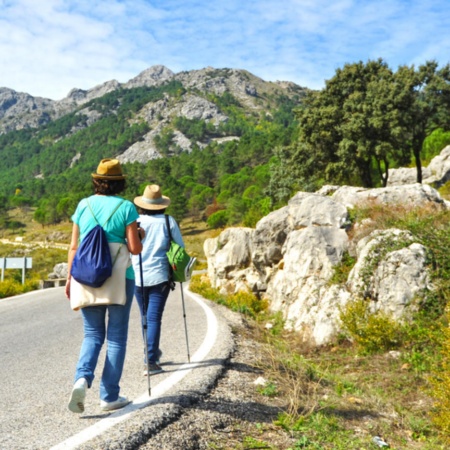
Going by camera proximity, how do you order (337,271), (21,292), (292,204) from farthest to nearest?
(21,292), (292,204), (337,271)

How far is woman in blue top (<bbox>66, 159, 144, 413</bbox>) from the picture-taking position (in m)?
3.78

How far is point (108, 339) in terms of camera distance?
12.9 ft

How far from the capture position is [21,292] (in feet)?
59.3

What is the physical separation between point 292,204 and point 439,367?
8442 millimetres

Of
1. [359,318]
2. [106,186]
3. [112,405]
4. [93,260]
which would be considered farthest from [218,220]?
[93,260]

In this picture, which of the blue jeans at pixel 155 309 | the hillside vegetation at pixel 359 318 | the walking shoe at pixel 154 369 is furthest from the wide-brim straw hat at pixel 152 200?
the hillside vegetation at pixel 359 318

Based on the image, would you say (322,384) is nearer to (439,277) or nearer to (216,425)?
(216,425)

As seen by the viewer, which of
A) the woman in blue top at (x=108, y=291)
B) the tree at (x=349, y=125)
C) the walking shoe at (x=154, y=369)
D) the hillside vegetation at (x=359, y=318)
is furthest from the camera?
the tree at (x=349, y=125)

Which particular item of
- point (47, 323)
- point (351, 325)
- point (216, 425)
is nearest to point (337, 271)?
point (351, 325)

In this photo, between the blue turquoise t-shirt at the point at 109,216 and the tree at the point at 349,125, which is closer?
the blue turquoise t-shirt at the point at 109,216

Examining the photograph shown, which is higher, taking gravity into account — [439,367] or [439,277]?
[439,277]

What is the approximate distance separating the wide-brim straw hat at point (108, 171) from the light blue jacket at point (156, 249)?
164 centimetres

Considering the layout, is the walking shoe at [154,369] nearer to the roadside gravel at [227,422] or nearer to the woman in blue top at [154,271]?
the woman in blue top at [154,271]

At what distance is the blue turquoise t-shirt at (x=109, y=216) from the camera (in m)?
3.91
